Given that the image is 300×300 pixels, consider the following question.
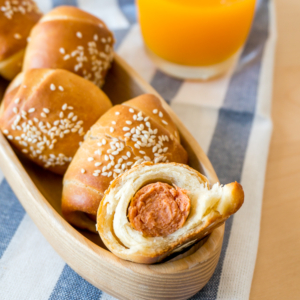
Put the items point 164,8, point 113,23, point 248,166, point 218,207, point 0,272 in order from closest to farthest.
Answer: point 218,207 → point 0,272 → point 248,166 → point 164,8 → point 113,23

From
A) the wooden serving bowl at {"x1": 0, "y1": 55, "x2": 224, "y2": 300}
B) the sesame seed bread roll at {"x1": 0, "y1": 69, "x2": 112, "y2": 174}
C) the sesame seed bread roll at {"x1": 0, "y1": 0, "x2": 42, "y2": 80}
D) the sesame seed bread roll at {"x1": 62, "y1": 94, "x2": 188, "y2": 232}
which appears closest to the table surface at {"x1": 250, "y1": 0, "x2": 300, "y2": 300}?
the wooden serving bowl at {"x1": 0, "y1": 55, "x2": 224, "y2": 300}

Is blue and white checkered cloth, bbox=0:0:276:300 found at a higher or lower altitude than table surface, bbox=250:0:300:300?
higher

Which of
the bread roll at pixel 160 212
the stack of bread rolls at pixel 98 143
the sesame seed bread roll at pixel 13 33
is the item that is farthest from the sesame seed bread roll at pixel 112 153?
the sesame seed bread roll at pixel 13 33

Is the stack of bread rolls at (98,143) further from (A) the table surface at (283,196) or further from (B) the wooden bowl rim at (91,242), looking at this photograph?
(A) the table surface at (283,196)

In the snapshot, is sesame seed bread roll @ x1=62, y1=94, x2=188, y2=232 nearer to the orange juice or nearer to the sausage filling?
the sausage filling

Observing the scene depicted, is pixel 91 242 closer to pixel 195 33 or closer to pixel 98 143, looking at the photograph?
pixel 98 143

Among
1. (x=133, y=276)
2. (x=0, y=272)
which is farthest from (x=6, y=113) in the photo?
(x=133, y=276)

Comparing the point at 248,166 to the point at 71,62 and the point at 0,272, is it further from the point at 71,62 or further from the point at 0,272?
the point at 0,272
